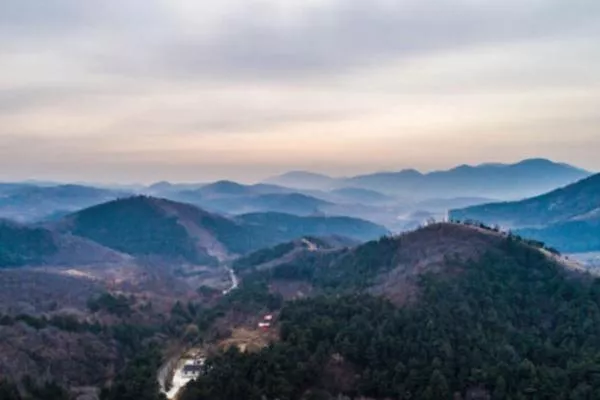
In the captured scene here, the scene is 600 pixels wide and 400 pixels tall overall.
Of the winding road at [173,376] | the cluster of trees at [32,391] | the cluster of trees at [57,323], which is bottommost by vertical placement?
the winding road at [173,376]

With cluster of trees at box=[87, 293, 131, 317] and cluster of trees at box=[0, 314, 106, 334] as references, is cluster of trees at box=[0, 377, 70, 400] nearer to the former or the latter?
cluster of trees at box=[0, 314, 106, 334]

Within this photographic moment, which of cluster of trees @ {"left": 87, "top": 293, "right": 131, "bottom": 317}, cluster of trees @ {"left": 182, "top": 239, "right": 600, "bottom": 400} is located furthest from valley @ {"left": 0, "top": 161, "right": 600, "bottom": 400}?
cluster of trees @ {"left": 87, "top": 293, "right": 131, "bottom": 317}

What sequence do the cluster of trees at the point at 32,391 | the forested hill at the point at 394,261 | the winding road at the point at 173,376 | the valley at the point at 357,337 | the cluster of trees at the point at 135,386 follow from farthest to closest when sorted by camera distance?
the forested hill at the point at 394,261 → the winding road at the point at 173,376 → the valley at the point at 357,337 → the cluster of trees at the point at 135,386 → the cluster of trees at the point at 32,391

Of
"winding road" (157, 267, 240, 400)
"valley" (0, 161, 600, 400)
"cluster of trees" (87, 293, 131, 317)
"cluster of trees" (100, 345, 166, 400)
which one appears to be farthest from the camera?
"cluster of trees" (87, 293, 131, 317)

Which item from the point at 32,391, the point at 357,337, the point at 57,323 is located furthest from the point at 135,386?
the point at 57,323

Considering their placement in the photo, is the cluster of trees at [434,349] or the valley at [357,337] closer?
the cluster of trees at [434,349]

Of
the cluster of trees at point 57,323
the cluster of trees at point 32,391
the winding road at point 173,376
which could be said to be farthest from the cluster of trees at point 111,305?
the cluster of trees at point 32,391

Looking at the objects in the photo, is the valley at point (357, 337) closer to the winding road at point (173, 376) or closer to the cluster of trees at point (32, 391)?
the cluster of trees at point (32, 391)

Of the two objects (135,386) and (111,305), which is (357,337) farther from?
(111,305)

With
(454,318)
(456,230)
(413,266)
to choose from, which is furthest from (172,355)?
(456,230)
